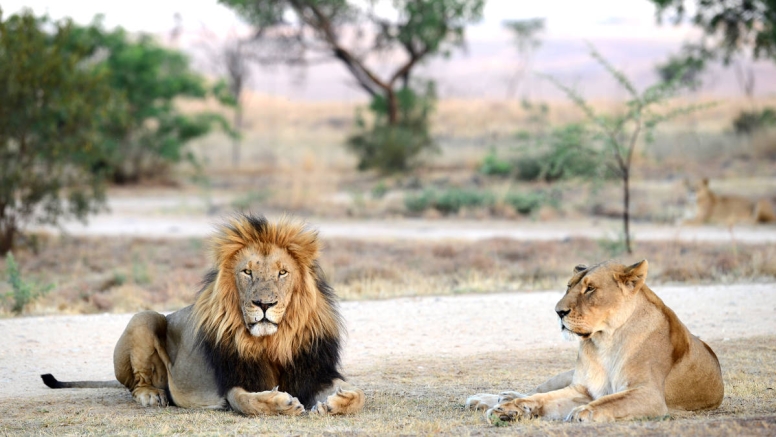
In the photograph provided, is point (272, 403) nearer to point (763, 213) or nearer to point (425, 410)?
point (425, 410)

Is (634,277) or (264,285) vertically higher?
(634,277)

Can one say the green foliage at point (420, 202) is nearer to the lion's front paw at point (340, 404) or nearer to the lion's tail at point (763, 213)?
the lion's tail at point (763, 213)

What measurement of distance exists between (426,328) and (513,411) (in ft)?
12.6

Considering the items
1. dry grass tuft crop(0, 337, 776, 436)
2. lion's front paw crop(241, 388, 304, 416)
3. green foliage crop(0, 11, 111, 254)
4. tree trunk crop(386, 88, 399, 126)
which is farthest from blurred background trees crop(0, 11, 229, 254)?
tree trunk crop(386, 88, 399, 126)

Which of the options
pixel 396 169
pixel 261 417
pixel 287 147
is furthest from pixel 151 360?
pixel 287 147

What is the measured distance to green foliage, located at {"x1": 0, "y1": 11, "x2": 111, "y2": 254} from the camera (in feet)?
50.1

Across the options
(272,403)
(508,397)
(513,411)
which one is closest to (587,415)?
(513,411)

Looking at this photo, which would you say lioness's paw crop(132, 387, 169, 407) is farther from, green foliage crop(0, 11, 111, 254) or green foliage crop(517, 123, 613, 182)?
green foliage crop(0, 11, 111, 254)

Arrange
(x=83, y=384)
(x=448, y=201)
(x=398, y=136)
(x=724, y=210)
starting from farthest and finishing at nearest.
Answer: (x=398, y=136) < (x=448, y=201) < (x=724, y=210) < (x=83, y=384)

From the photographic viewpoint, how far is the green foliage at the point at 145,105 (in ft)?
90.7

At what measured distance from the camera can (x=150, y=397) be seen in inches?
249

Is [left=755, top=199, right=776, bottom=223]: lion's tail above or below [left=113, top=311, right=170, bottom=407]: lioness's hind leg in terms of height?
above

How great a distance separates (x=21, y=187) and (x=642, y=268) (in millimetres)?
12682

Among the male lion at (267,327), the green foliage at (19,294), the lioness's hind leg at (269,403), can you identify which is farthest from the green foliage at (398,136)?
the lioness's hind leg at (269,403)
